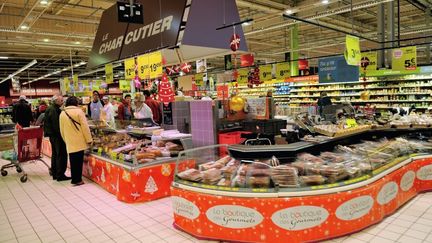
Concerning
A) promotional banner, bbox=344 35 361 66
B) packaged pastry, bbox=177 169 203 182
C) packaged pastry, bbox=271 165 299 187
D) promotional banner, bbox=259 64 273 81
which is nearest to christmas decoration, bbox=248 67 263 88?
promotional banner, bbox=259 64 273 81

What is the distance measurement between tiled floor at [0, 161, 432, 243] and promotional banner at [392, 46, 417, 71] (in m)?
7.32

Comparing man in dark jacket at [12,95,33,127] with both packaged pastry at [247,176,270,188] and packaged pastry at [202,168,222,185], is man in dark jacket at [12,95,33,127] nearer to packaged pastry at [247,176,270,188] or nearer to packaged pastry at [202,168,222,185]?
packaged pastry at [202,168,222,185]

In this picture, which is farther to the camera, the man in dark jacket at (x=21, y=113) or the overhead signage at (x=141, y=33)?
the man in dark jacket at (x=21, y=113)

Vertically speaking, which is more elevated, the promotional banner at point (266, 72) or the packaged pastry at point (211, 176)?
the promotional banner at point (266, 72)

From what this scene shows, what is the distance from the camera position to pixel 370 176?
3838 mm

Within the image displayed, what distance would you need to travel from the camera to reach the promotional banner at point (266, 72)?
47.9 feet

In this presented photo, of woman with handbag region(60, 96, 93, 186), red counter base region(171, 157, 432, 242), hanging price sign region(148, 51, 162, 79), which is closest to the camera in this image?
red counter base region(171, 157, 432, 242)

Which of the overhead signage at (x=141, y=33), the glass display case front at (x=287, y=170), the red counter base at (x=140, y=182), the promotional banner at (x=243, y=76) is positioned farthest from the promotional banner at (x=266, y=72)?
the glass display case front at (x=287, y=170)

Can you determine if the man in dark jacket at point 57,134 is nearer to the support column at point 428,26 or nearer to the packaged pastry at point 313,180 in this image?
the packaged pastry at point 313,180

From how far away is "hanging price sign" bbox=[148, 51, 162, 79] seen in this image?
21.3 feet

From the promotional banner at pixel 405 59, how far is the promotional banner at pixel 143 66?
889 centimetres

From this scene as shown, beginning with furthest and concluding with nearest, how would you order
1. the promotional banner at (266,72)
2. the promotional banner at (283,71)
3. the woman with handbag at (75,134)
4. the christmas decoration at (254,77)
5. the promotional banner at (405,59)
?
the christmas decoration at (254,77) → the promotional banner at (266,72) → the promotional banner at (283,71) → the promotional banner at (405,59) → the woman with handbag at (75,134)

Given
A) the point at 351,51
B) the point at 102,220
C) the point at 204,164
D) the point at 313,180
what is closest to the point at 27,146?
the point at 102,220

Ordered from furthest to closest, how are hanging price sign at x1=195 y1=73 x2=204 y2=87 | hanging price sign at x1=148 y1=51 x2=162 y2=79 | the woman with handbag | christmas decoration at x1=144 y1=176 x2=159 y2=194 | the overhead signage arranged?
hanging price sign at x1=195 y1=73 x2=204 y2=87
hanging price sign at x1=148 y1=51 x2=162 y2=79
the overhead signage
the woman with handbag
christmas decoration at x1=144 y1=176 x2=159 y2=194
